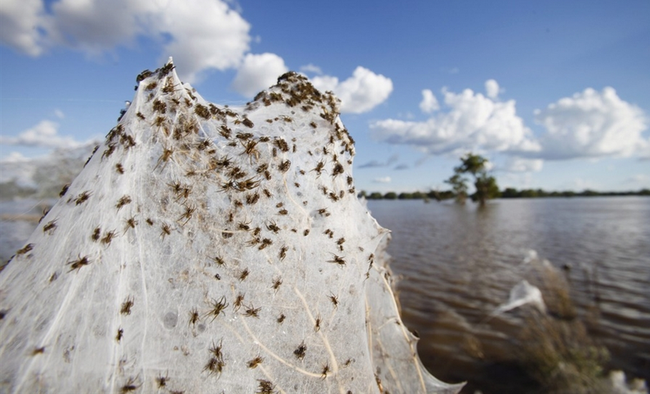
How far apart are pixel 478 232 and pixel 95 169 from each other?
20.9m

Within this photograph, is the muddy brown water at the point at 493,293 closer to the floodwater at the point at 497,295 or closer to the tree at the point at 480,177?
the floodwater at the point at 497,295

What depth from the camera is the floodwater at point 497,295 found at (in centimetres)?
564

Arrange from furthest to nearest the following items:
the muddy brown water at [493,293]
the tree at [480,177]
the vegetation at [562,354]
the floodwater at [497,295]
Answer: the tree at [480,177]
the floodwater at [497,295]
the muddy brown water at [493,293]
the vegetation at [562,354]

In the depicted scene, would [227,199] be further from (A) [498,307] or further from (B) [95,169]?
(A) [498,307]

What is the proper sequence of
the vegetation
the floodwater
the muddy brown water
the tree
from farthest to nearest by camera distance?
the tree < the floodwater < the muddy brown water < the vegetation

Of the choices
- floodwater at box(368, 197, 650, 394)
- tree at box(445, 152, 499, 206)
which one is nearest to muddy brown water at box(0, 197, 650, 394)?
floodwater at box(368, 197, 650, 394)

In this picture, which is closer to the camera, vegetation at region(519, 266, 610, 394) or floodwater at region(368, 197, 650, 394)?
vegetation at region(519, 266, 610, 394)

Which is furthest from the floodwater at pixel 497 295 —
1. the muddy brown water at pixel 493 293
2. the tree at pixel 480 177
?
the tree at pixel 480 177

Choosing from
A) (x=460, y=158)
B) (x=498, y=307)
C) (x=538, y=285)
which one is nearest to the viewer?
(x=498, y=307)

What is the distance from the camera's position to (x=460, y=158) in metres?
62.1

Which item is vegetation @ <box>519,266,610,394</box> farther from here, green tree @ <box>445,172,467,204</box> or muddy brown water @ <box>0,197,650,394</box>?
green tree @ <box>445,172,467,204</box>

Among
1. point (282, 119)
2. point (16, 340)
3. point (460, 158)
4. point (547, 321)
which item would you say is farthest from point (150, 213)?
point (460, 158)

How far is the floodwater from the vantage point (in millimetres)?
5645

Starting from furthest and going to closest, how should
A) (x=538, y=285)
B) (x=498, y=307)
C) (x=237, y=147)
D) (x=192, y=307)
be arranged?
(x=538, y=285), (x=498, y=307), (x=237, y=147), (x=192, y=307)
